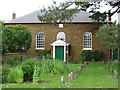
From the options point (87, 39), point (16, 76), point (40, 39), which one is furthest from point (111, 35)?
point (16, 76)

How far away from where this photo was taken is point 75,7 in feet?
54.4

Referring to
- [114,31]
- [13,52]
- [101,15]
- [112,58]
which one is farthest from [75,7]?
[112,58]

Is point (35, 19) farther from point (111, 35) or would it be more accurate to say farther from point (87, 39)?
point (111, 35)

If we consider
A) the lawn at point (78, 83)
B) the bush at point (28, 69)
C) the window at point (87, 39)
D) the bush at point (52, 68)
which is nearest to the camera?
the lawn at point (78, 83)

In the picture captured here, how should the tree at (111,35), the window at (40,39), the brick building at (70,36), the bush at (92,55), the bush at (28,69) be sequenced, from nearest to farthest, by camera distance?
the bush at (28,69), the tree at (111,35), the bush at (92,55), the brick building at (70,36), the window at (40,39)

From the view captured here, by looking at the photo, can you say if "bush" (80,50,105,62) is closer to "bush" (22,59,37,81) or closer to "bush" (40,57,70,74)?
"bush" (40,57,70,74)

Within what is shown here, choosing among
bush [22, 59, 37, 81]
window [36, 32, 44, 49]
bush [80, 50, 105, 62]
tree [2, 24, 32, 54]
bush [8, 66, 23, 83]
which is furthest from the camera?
window [36, 32, 44, 49]

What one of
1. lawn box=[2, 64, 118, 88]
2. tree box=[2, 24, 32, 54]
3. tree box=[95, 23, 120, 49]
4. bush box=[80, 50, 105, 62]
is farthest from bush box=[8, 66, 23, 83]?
bush box=[80, 50, 105, 62]

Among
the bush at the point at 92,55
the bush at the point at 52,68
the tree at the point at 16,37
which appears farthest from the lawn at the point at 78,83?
the bush at the point at 92,55

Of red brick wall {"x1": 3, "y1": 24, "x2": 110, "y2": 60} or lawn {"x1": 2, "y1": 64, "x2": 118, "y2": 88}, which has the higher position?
red brick wall {"x1": 3, "y1": 24, "x2": 110, "y2": 60}

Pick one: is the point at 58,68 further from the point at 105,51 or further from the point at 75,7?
the point at 105,51

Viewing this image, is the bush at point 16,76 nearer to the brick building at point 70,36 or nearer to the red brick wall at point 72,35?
the brick building at point 70,36

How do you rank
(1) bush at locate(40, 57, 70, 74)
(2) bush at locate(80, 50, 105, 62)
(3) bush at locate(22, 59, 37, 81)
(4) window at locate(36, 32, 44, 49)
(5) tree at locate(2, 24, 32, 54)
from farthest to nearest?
(4) window at locate(36, 32, 44, 49), (2) bush at locate(80, 50, 105, 62), (5) tree at locate(2, 24, 32, 54), (1) bush at locate(40, 57, 70, 74), (3) bush at locate(22, 59, 37, 81)

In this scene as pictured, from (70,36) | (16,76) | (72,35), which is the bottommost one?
(16,76)
